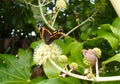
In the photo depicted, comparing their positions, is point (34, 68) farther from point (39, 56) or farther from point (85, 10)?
point (85, 10)

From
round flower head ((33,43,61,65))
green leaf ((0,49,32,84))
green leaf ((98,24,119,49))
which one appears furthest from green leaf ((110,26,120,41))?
green leaf ((0,49,32,84))

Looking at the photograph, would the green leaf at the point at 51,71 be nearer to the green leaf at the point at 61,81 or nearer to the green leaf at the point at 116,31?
the green leaf at the point at 61,81

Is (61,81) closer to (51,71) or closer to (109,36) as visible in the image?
(51,71)

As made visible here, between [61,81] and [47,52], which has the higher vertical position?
[47,52]

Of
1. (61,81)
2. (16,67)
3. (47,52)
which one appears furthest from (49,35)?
(16,67)

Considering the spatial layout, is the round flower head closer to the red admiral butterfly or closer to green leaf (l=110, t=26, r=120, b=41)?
the red admiral butterfly

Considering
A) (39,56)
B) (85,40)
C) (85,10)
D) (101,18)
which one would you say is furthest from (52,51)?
(85,10)
